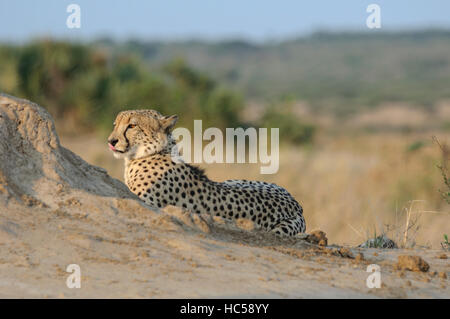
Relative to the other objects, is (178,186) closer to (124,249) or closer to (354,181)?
(124,249)

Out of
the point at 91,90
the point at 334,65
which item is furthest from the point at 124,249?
the point at 334,65

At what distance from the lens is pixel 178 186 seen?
6.09 meters

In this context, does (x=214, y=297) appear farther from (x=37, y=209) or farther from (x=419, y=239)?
(x=419, y=239)

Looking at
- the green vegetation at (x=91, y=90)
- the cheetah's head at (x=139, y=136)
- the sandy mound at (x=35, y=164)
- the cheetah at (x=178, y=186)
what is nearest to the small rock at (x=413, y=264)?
the cheetah at (x=178, y=186)

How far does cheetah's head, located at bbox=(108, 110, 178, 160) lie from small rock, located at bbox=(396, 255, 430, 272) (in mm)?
2434

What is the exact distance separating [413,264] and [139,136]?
8.81 feet

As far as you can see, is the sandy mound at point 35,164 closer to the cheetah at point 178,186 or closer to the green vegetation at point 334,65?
the cheetah at point 178,186

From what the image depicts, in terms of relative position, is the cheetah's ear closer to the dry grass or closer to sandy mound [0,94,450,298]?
sandy mound [0,94,450,298]

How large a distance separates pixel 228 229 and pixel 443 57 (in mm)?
83233

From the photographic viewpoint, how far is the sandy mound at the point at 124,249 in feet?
12.9

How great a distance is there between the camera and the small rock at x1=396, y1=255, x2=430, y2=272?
15.8 feet

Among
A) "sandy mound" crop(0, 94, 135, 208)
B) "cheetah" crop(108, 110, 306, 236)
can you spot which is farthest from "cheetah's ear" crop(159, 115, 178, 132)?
"sandy mound" crop(0, 94, 135, 208)

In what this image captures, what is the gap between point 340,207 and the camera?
10922mm

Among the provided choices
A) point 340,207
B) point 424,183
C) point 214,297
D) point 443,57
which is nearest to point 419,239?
point 340,207
